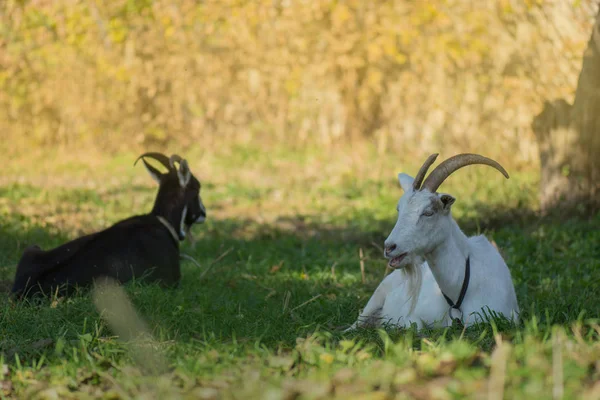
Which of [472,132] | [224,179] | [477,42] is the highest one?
[477,42]

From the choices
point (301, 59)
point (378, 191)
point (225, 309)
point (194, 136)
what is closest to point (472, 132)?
point (378, 191)

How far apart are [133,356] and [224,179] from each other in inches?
399

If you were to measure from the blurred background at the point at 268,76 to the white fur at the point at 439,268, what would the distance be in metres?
7.76

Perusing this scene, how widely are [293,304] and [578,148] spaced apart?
4517mm

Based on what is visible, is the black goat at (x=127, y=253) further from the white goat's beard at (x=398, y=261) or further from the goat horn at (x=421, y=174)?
the goat horn at (x=421, y=174)

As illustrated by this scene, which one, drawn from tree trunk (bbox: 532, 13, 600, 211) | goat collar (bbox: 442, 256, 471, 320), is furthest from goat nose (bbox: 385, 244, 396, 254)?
tree trunk (bbox: 532, 13, 600, 211)

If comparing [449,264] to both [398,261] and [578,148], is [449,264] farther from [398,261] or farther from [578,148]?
[578,148]

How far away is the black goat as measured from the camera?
6.67 m

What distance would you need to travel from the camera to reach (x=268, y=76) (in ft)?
55.5

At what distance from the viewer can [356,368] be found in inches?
158

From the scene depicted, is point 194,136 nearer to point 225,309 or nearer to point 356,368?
point 225,309

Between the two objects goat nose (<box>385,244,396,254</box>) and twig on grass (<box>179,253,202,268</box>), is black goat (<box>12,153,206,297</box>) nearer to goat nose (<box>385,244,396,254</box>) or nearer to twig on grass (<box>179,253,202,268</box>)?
twig on grass (<box>179,253,202,268</box>)

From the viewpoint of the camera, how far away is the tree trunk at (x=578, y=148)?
376 inches

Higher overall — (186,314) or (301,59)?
(301,59)
